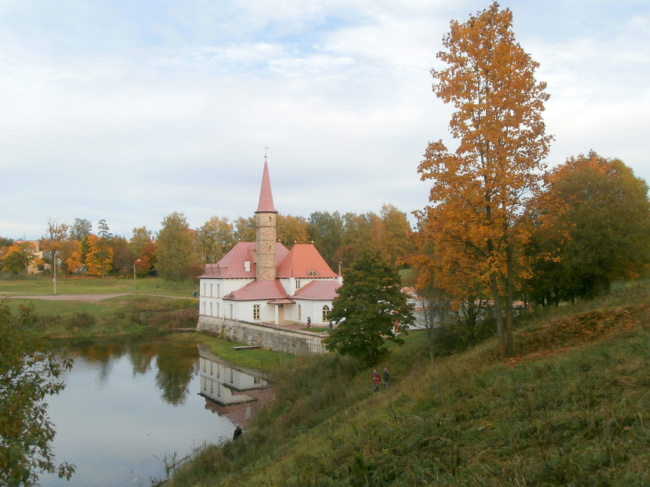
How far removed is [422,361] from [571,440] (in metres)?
14.8

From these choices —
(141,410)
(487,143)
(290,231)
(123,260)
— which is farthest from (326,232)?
(487,143)

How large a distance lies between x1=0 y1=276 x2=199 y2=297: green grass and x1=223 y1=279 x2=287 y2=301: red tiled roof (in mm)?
23759

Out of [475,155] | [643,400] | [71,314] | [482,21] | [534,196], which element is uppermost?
[482,21]

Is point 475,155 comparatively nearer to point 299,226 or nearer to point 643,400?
point 643,400

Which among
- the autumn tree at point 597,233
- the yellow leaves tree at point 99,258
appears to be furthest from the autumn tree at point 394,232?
the yellow leaves tree at point 99,258

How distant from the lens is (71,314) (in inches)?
1891

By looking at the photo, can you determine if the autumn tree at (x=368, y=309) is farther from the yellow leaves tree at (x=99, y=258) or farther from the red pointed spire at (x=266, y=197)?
the yellow leaves tree at (x=99, y=258)

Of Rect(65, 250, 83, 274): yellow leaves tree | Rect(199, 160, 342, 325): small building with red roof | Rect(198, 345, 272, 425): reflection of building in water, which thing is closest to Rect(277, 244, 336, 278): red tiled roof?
Rect(199, 160, 342, 325): small building with red roof

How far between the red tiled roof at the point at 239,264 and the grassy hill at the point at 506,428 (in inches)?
1134

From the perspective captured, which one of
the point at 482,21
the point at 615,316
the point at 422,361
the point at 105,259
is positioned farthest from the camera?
the point at 105,259

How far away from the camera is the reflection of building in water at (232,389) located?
22.9m

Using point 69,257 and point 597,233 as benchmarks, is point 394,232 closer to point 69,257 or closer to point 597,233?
point 597,233

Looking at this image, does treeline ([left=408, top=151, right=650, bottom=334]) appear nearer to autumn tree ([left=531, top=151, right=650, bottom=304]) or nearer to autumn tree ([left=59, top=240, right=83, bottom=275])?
autumn tree ([left=531, top=151, right=650, bottom=304])

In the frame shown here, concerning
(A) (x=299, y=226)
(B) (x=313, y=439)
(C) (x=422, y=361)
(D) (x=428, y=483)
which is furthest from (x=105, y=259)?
(D) (x=428, y=483)
